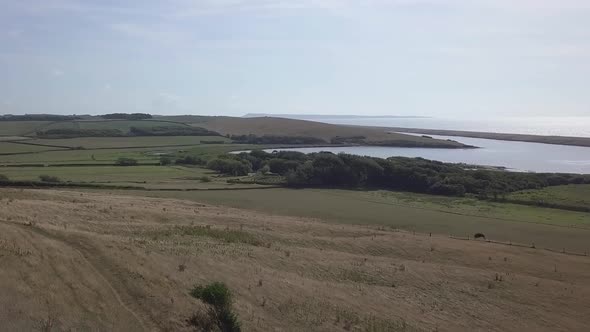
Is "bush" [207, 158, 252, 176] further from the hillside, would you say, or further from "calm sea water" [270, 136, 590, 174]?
the hillside

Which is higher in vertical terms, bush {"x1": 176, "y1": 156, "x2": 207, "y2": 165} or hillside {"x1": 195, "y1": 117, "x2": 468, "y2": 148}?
hillside {"x1": 195, "y1": 117, "x2": 468, "y2": 148}

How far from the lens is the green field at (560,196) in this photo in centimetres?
5627

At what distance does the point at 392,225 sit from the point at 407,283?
16.5 meters

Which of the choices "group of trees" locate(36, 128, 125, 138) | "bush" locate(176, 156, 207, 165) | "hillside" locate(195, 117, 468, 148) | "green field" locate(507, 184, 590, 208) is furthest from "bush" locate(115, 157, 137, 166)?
"hillside" locate(195, 117, 468, 148)

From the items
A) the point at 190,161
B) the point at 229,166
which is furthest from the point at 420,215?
the point at 190,161

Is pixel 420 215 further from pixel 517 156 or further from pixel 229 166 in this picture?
pixel 517 156

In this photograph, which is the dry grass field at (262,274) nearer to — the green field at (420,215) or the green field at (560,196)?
the green field at (420,215)

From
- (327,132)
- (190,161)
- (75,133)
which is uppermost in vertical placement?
(327,132)

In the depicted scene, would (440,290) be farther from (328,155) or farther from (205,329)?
(328,155)

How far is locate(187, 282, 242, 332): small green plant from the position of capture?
53.8ft

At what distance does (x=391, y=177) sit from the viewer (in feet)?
226

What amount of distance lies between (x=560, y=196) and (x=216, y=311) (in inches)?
2121

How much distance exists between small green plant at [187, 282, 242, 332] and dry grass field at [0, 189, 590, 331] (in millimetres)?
428

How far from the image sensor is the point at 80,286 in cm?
1709
